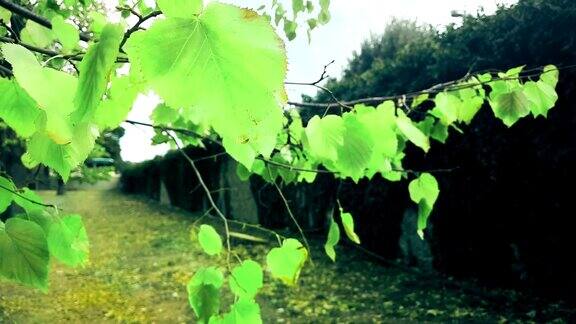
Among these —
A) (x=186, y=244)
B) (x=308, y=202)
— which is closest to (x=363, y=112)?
(x=308, y=202)

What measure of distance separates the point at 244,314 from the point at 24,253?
561 mm

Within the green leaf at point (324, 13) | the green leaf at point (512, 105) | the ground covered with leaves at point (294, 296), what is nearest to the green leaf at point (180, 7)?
the green leaf at point (512, 105)

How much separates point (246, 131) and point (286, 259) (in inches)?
38.4

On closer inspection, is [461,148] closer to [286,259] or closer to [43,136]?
[286,259]

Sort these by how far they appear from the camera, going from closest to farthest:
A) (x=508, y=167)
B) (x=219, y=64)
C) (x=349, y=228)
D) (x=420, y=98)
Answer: (x=219, y=64) < (x=349, y=228) < (x=420, y=98) < (x=508, y=167)

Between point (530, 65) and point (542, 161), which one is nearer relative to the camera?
point (542, 161)

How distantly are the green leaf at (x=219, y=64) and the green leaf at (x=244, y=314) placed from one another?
90cm

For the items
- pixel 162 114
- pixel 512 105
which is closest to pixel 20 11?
pixel 162 114

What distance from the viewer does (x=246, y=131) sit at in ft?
1.60

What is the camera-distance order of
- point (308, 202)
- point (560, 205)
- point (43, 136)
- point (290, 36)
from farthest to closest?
point (308, 202), point (560, 205), point (290, 36), point (43, 136)

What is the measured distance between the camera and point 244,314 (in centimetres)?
127

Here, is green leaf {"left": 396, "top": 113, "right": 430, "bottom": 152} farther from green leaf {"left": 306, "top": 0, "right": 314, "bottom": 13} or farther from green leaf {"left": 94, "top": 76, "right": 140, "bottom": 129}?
green leaf {"left": 306, "top": 0, "right": 314, "bottom": 13}

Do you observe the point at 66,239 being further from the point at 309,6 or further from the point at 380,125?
the point at 309,6

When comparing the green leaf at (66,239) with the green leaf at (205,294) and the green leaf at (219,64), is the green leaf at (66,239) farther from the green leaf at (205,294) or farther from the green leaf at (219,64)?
the green leaf at (219,64)
